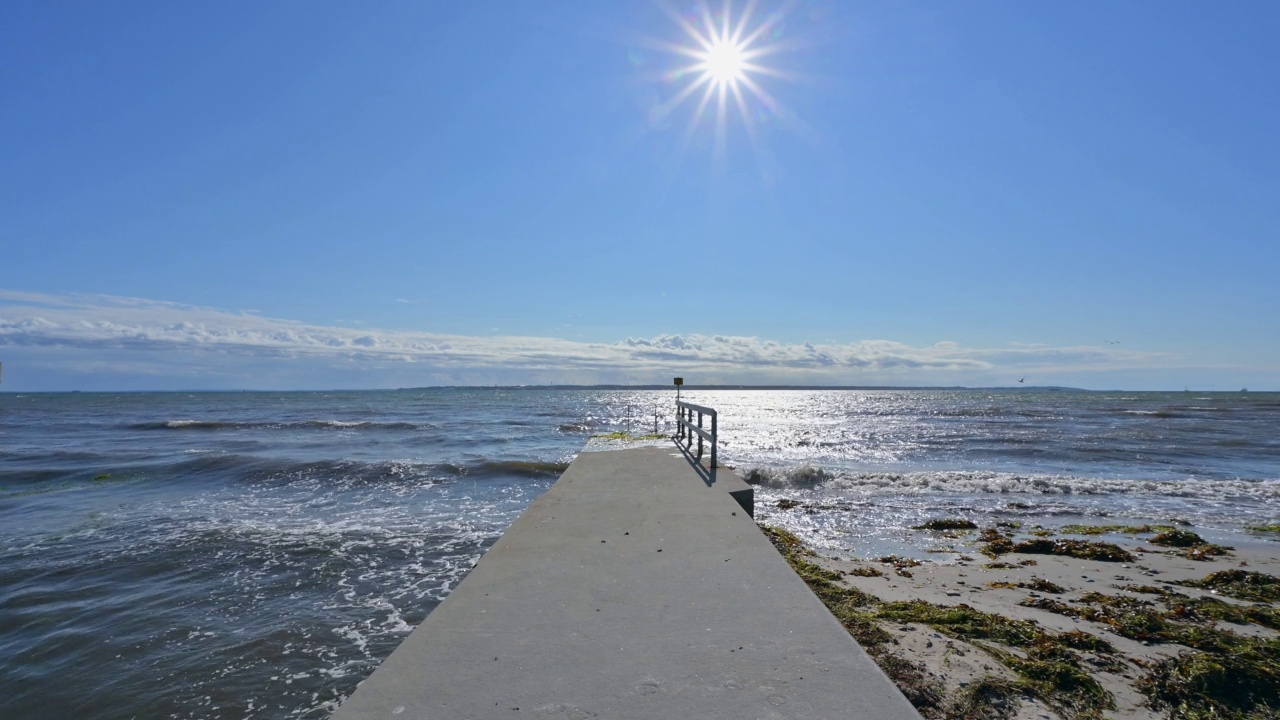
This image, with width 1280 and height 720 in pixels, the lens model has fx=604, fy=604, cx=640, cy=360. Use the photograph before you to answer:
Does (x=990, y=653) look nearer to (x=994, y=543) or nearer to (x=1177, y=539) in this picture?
(x=994, y=543)

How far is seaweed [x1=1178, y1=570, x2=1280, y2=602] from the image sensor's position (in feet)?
21.1

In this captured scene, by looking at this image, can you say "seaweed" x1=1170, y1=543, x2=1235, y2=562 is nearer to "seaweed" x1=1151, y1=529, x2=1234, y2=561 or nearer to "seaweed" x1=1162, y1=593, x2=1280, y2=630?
"seaweed" x1=1151, y1=529, x2=1234, y2=561

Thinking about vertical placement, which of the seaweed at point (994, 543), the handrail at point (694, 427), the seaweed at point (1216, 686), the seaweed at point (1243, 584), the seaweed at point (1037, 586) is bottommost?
the seaweed at point (994, 543)

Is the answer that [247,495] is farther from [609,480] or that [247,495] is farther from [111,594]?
[609,480]

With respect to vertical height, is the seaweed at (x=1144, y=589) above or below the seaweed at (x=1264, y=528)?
above

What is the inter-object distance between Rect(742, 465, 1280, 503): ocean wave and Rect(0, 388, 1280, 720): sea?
0.29 ft

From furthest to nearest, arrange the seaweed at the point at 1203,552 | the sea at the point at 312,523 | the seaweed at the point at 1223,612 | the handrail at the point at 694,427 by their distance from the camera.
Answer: the handrail at the point at 694,427 < the seaweed at the point at 1203,552 < the seaweed at the point at 1223,612 < the sea at the point at 312,523

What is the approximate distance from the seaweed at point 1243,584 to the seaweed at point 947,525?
3.23m

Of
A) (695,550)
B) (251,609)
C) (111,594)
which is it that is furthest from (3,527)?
(695,550)

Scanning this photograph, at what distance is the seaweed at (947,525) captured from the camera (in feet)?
33.0

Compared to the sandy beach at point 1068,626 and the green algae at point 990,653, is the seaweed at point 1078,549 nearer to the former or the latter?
the sandy beach at point 1068,626

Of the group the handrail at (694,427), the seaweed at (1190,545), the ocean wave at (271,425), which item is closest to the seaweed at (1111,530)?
the seaweed at (1190,545)

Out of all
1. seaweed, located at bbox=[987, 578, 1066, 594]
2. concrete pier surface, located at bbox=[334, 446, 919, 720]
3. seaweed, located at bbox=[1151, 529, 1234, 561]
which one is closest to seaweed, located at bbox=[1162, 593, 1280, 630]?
seaweed, located at bbox=[987, 578, 1066, 594]

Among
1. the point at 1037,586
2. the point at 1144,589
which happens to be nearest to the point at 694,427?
the point at 1037,586
